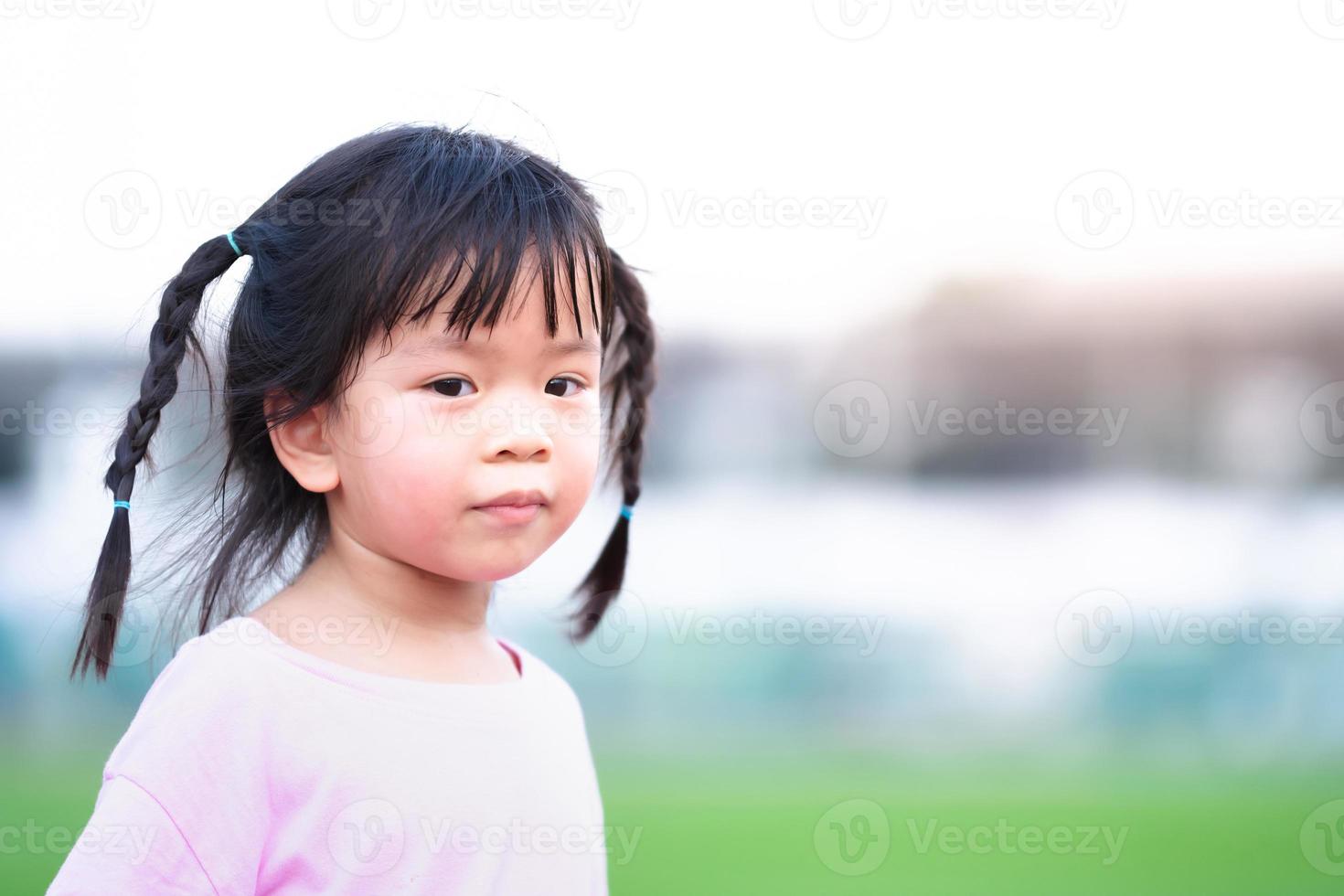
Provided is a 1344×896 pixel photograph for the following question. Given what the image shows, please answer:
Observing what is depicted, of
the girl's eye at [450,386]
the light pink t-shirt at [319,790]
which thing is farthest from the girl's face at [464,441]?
the light pink t-shirt at [319,790]

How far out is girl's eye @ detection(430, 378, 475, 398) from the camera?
4.12 ft

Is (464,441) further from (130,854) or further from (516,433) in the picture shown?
(130,854)

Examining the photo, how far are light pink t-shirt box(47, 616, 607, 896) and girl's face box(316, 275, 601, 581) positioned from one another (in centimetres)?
17

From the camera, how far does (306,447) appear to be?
4.44 feet

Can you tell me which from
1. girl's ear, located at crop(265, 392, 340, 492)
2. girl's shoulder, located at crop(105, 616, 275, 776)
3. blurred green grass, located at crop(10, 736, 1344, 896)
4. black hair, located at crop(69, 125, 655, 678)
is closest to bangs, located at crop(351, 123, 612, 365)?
black hair, located at crop(69, 125, 655, 678)

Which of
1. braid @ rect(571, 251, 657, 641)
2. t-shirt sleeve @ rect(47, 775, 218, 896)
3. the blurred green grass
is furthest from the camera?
the blurred green grass

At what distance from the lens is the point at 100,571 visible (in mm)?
1316

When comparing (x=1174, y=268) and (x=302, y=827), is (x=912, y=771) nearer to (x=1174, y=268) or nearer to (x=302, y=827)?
(x=1174, y=268)

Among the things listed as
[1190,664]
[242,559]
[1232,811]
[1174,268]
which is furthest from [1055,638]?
[242,559]

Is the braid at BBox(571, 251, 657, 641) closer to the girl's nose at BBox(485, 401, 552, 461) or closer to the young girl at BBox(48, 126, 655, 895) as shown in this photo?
the young girl at BBox(48, 126, 655, 895)

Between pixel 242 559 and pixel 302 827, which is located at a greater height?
pixel 242 559

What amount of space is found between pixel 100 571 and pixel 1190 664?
5653 mm

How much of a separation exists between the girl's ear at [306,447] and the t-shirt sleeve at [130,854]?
37 cm

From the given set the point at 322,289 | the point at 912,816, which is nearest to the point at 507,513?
the point at 322,289
